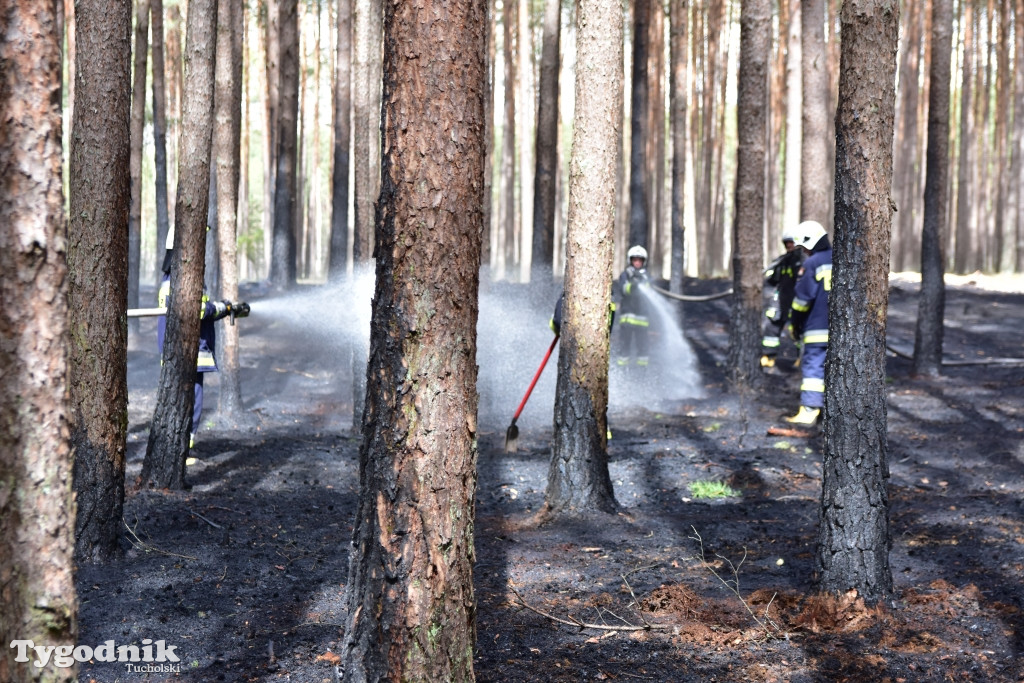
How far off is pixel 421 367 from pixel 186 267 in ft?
14.1

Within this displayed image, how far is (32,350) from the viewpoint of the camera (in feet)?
6.72

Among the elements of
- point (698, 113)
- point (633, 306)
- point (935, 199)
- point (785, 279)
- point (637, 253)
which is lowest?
point (633, 306)

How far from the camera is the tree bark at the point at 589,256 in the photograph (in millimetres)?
5809

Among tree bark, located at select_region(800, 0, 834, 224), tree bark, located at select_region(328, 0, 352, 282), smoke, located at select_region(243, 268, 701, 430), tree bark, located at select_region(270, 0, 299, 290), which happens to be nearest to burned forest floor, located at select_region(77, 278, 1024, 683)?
smoke, located at select_region(243, 268, 701, 430)

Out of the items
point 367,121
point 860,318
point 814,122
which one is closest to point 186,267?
point 367,121

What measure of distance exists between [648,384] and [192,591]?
29.1 ft

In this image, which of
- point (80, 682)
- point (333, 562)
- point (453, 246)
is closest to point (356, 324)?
point (333, 562)

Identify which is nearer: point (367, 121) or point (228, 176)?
point (367, 121)

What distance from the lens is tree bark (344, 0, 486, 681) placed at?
9.60 feet

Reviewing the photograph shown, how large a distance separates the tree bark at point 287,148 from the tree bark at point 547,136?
14.7 ft

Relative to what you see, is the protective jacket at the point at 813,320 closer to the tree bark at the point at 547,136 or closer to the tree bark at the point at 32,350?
the tree bark at the point at 547,136

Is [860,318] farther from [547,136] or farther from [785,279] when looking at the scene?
[547,136]

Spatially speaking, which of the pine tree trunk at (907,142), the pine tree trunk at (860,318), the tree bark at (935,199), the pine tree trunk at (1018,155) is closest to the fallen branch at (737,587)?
the pine tree trunk at (860,318)

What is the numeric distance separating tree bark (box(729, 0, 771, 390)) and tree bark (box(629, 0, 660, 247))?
2.80m
